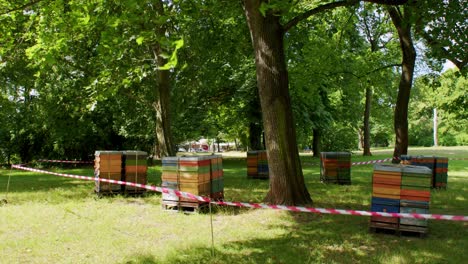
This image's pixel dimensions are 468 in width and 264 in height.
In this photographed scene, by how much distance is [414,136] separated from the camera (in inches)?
3056

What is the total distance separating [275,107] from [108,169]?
594 centimetres

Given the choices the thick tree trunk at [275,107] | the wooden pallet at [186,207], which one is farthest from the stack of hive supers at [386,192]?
the wooden pallet at [186,207]

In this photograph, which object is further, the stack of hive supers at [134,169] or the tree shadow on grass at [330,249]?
the stack of hive supers at [134,169]

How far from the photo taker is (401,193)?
7816 millimetres

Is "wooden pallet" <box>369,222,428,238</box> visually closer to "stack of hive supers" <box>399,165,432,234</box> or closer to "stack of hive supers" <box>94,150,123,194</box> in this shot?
"stack of hive supers" <box>399,165,432,234</box>

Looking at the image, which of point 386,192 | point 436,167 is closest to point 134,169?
point 386,192

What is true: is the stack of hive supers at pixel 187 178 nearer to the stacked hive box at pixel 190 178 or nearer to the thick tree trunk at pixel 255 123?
the stacked hive box at pixel 190 178

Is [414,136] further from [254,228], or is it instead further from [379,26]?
[254,228]

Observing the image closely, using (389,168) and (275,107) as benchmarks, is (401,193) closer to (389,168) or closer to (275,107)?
(389,168)

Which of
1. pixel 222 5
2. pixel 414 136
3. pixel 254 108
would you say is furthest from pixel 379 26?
pixel 414 136

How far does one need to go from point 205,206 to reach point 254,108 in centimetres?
1754

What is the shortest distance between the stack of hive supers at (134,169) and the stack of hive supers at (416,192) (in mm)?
8357

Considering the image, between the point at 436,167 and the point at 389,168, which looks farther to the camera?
the point at 436,167

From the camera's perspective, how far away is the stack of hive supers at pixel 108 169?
1283cm
